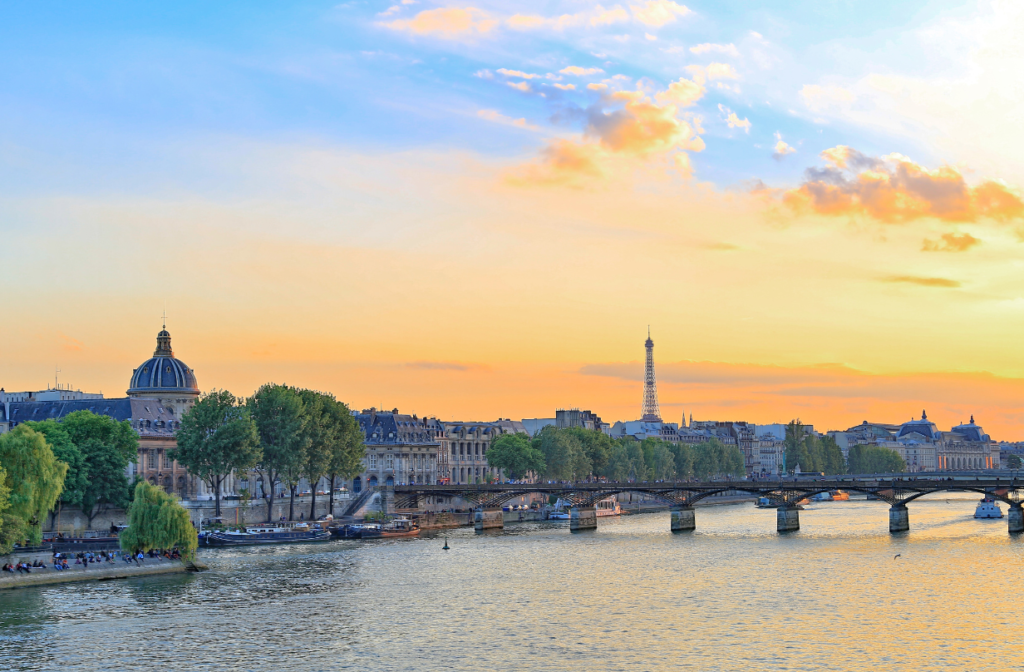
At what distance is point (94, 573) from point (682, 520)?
6818 centimetres

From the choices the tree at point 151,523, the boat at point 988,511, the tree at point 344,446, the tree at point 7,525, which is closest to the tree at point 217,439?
the tree at point 344,446

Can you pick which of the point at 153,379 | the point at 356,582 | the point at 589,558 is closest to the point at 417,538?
the point at 589,558

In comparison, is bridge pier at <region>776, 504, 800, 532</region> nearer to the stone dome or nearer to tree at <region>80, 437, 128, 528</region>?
tree at <region>80, 437, 128, 528</region>

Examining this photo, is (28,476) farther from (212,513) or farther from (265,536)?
(212,513)

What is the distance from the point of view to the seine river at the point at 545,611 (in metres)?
58.9

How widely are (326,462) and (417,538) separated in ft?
54.6

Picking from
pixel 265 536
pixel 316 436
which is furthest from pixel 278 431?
pixel 265 536

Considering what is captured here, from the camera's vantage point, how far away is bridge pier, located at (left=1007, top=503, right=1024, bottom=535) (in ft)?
411

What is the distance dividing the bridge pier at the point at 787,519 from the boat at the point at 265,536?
46.3m

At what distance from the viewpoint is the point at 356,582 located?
85.9 meters

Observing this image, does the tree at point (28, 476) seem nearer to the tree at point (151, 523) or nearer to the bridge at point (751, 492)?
the tree at point (151, 523)

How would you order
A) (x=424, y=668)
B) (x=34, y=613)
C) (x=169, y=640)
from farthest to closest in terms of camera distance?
(x=34, y=613) < (x=169, y=640) < (x=424, y=668)

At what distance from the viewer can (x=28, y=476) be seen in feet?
285

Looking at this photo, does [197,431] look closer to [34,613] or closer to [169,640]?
[34,613]
